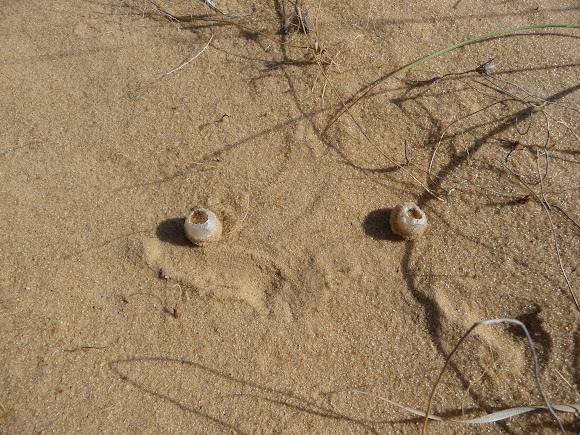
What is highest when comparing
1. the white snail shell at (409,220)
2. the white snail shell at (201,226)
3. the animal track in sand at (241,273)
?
the white snail shell at (409,220)

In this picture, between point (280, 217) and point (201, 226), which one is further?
point (280, 217)

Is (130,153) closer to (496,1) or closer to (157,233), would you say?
(157,233)

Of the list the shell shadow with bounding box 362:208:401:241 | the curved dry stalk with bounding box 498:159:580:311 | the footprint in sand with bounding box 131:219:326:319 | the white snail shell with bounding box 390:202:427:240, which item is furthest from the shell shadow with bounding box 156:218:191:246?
the curved dry stalk with bounding box 498:159:580:311

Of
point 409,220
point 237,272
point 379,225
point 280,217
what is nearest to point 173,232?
point 237,272

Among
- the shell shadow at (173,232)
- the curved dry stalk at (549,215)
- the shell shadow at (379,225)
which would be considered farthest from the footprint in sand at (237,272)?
the curved dry stalk at (549,215)

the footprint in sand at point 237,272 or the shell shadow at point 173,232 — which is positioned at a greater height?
the shell shadow at point 173,232

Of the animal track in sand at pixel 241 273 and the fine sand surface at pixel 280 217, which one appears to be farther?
the animal track in sand at pixel 241 273

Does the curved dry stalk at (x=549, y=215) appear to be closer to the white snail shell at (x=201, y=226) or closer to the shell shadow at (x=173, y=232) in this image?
the white snail shell at (x=201, y=226)

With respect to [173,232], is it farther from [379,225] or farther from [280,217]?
[379,225]
